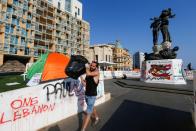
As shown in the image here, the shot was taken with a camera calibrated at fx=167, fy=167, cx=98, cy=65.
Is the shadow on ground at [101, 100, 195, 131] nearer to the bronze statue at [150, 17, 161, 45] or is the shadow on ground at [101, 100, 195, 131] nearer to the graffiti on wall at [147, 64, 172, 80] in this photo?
the graffiti on wall at [147, 64, 172, 80]

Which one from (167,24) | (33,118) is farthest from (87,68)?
(167,24)

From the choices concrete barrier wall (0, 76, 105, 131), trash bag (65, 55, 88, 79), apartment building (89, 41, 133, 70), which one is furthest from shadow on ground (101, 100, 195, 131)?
apartment building (89, 41, 133, 70)

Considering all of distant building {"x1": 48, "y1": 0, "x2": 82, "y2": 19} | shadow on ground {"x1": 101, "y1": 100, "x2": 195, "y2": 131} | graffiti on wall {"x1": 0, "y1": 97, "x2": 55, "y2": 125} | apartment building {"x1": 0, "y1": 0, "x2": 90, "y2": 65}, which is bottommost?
shadow on ground {"x1": 101, "y1": 100, "x2": 195, "y2": 131}

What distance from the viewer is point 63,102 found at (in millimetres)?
5766

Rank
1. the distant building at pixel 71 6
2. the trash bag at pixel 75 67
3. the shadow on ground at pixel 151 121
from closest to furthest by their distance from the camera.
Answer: the shadow on ground at pixel 151 121 < the trash bag at pixel 75 67 < the distant building at pixel 71 6

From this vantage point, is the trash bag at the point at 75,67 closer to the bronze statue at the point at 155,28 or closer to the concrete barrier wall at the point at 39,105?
the concrete barrier wall at the point at 39,105

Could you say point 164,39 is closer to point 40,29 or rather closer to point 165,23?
point 165,23

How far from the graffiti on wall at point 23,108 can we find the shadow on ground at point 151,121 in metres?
1.91

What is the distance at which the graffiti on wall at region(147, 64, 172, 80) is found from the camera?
16.8 m

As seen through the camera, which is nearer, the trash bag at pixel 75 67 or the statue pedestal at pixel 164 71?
the trash bag at pixel 75 67

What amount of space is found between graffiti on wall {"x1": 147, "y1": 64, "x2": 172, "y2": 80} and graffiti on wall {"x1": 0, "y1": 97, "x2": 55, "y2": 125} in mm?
14599

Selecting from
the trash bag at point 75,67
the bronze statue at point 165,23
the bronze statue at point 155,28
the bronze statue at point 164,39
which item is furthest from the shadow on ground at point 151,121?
the bronze statue at point 155,28

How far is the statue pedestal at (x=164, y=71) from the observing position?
16.5 metres

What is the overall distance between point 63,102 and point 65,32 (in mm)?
55446
